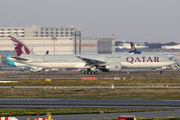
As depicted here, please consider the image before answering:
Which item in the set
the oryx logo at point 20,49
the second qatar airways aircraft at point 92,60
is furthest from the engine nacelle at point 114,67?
the oryx logo at point 20,49

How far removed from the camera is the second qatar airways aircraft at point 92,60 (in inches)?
2445

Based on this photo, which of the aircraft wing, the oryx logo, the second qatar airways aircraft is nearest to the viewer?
the aircraft wing

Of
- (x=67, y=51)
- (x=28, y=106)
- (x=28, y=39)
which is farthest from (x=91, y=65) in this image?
(x=28, y=39)

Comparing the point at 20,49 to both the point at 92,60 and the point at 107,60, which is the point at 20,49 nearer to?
the point at 92,60

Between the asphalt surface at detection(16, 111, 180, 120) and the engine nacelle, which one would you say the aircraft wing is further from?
the asphalt surface at detection(16, 111, 180, 120)

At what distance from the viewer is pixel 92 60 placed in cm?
6156

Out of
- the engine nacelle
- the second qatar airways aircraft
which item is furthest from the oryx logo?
the engine nacelle

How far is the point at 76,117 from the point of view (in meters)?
18.3

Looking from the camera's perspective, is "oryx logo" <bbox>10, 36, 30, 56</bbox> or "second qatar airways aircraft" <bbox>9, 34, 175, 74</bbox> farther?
"oryx logo" <bbox>10, 36, 30, 56</bbox>

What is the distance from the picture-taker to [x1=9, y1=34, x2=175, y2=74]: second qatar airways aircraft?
62.1 metres

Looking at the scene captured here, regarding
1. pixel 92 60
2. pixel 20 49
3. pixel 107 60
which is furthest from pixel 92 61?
pixel 20 49

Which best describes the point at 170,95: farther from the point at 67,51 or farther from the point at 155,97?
the point at 67,51

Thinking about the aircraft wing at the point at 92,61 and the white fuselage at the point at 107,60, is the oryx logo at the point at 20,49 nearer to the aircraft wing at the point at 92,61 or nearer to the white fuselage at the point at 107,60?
the white fuselage at the point at 107,60

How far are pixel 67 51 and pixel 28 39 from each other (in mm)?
22008
